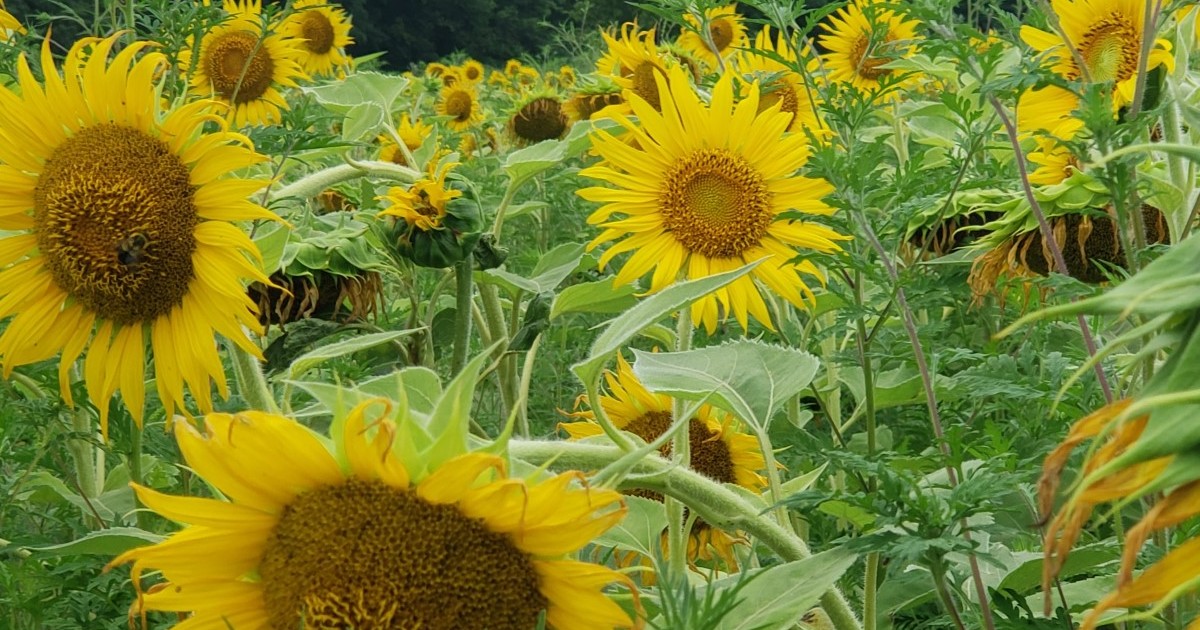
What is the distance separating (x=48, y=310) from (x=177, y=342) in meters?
0.14

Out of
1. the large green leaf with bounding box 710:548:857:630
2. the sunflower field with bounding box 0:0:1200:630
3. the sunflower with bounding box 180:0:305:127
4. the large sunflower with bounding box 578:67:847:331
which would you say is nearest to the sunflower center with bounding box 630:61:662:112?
the sunflower field with bounding box 0:0:1200:630

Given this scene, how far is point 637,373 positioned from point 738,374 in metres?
0.15

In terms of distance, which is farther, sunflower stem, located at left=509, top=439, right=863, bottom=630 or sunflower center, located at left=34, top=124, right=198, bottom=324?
sunflower center, located at left=34, top=124, right=198, bottom=324

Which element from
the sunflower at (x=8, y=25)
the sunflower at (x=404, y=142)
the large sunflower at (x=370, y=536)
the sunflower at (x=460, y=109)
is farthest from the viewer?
the sunflower at (x=460, y=109)

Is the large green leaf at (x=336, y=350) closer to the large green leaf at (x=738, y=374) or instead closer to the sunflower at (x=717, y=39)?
the large green leaf at (x=738, y=374)

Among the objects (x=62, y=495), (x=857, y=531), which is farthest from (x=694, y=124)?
(x=62, y=495)

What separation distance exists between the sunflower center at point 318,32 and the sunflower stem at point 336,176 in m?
3.30

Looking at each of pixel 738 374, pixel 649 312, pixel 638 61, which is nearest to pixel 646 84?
pixel 638 61

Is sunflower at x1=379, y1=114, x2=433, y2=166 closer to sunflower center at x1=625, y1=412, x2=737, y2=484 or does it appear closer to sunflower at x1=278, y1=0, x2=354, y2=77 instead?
sunflower at x1=278, y1=0, x2=354, y2=77

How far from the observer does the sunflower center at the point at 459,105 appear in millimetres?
5051

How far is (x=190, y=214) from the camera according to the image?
1104 mm

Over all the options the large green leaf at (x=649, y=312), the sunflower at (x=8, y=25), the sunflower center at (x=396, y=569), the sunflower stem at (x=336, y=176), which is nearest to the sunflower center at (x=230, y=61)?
the sunflower at (x=8, y=25)

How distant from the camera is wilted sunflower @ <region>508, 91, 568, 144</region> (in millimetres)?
3502

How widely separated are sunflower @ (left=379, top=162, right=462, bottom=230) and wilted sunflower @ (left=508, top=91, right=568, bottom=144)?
205 cm
